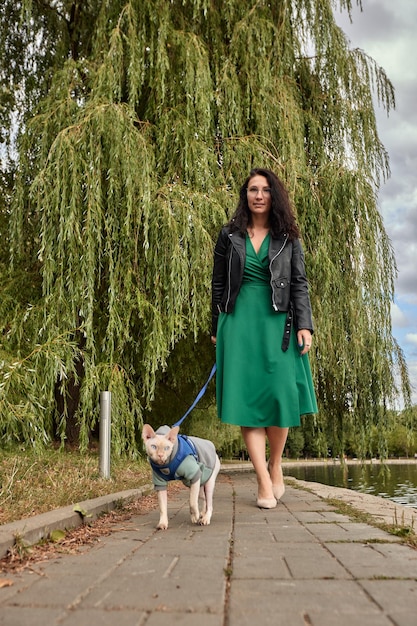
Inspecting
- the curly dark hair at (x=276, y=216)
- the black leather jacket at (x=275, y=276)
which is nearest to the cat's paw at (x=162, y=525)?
the black leather jacket at (x=275, y=276)

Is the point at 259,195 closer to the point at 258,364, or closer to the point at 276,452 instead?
the point at 258,364

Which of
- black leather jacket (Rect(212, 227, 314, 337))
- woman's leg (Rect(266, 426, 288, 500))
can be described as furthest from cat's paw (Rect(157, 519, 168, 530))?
black leather jacket (Rect(212, 227, 314, 337))

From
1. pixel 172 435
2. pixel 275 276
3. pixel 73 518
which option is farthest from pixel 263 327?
pixel 73 518

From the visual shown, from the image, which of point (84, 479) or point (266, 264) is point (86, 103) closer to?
point (266, 264)

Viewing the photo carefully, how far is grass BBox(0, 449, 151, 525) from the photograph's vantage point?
3534mm

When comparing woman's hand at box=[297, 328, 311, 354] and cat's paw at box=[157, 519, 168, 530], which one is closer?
cat's paw at box=[157, 519, 168, 530]

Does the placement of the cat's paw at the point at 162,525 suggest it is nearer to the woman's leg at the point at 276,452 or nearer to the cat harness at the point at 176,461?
the cat harness at the point at 176,461

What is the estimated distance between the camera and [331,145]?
9312 millimetres

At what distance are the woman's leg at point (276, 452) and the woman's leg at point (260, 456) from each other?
0.32 feet

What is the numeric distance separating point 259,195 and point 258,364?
1233 millimetres

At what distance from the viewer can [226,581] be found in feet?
6.99

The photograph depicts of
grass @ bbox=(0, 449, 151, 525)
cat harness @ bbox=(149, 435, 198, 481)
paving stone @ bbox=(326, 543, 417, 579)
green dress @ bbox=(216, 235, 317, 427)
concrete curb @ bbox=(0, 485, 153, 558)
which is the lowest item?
paving stone @ bbox=(326, 543, 417, 579)

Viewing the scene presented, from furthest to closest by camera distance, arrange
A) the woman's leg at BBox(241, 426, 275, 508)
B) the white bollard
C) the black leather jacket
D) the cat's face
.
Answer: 1. the white bollard
2. the black leather jacket
3. the woman's leg at BBox(241, 426, 275, 508)
4. the cat's face

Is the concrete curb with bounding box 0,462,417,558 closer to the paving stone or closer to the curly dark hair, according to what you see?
the paving stone
